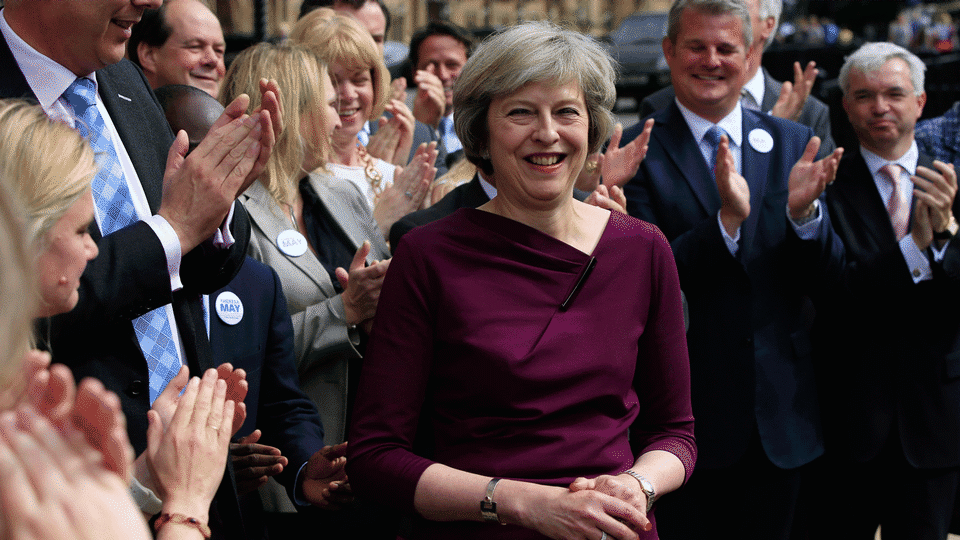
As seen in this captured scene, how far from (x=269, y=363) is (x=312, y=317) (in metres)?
0.27

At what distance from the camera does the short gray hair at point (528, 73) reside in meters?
2.06

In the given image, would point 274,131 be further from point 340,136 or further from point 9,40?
point 340,136

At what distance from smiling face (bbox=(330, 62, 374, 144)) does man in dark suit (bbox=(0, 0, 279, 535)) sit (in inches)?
62.0

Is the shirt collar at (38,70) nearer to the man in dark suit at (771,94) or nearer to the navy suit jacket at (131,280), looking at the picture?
the navy suit jacket at (131,280)

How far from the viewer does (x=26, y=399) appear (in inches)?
37.9

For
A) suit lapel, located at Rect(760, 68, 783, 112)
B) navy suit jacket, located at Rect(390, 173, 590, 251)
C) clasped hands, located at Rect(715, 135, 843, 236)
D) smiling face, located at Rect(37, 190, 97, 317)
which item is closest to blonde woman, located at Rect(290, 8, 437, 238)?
navy suit jacket, located at Rect(390, 173, 590, 251)

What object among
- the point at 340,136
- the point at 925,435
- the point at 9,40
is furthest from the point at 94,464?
the point at 925,435

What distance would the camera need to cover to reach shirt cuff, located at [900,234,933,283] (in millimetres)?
3186

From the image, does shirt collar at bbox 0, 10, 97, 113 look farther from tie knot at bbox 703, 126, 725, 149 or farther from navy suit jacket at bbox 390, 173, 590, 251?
tie knot at bbox 703, 126, 725, 149

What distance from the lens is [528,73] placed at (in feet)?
6.70

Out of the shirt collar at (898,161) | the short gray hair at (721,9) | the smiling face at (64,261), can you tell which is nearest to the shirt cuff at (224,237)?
the smiling face at (64,261)

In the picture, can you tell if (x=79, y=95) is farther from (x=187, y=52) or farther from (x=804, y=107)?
(x=804, y=107)

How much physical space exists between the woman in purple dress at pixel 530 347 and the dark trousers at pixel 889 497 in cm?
157

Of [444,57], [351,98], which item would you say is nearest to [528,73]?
[351,98]
